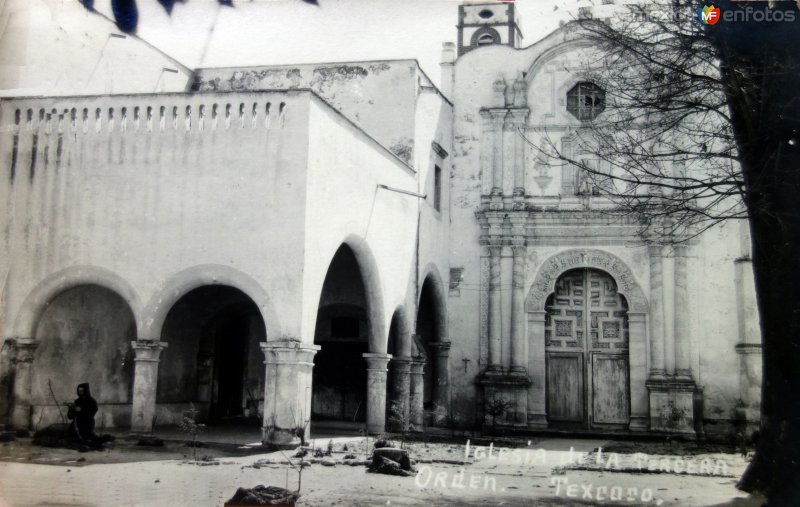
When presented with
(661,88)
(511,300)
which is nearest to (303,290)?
(661,88)

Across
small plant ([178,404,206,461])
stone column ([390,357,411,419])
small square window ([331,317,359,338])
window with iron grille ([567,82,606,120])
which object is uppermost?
window with iron grille ([567,82,606,120])

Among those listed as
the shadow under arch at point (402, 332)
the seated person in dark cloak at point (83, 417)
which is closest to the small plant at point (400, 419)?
the shadow under arch at point (402, 332)

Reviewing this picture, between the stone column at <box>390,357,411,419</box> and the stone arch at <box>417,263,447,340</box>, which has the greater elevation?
the stone arch at <box>417,263,447,340</box>

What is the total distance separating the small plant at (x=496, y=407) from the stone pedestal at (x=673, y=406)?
2985 millimetres

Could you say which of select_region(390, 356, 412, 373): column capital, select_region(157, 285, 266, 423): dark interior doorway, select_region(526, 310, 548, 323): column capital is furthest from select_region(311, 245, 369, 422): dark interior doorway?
select_region(526, 310, 548, 323): column capital

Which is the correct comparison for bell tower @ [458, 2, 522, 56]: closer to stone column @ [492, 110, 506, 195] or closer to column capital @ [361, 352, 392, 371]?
stone column @ [492, 110, 506, 195]

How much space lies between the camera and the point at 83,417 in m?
11.4

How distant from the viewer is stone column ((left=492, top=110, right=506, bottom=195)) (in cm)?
1948

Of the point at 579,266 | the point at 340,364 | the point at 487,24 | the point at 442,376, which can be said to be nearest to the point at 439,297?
the point at 442,376

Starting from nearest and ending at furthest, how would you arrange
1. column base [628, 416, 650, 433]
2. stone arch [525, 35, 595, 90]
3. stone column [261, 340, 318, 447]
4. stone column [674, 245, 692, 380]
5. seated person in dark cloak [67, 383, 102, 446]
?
1. seated person in dark cloak [67, 383, 102, 446]
2. stone column [261, 340, 318, 447]
3. column base [628, 416, 650, 433]
4. stone column [674, 245, 692, 380]
5. stone arch [525, 35, 595, 90]

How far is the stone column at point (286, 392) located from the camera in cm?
1173

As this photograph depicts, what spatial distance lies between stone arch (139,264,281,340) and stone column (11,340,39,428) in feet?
5.75

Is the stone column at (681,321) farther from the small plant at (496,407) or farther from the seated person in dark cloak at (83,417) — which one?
the seated person in dark cloak at (83,417)

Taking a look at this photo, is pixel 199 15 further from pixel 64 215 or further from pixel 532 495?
pixel 532 495
